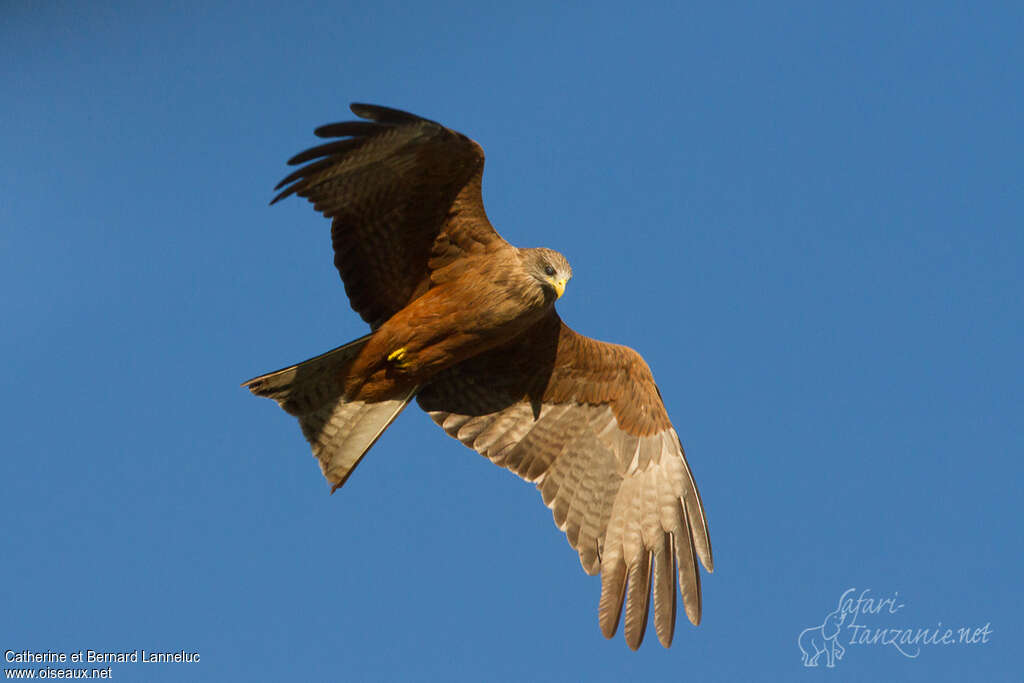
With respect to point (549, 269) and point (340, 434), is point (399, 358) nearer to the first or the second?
point (340, 434)

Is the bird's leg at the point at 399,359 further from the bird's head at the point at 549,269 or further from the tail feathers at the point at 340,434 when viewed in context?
the bird's head at the point at 549,269

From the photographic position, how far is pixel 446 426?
862 cm

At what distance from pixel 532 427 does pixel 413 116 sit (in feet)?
10.4

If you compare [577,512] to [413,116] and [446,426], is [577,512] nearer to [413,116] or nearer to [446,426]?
[446,426]

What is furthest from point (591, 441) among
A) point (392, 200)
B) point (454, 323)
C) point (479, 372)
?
point (392, 200)

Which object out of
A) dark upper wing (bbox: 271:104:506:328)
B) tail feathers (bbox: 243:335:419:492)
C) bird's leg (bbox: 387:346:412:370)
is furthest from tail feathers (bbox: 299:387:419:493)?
dark upper wing (bbox: 271:104:506:328)

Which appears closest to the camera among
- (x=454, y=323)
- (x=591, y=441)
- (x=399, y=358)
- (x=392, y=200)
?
(x=392, y=200)

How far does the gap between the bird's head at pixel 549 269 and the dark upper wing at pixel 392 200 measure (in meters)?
0.36

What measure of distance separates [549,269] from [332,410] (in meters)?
2.05

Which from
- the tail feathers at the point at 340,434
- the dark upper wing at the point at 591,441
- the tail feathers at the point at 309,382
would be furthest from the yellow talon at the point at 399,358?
the dark upper wing at the point at 591,441

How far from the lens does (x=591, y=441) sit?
28.9ft

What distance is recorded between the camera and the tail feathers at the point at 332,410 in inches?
300

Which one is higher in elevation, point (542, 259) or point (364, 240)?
point (364, 240)

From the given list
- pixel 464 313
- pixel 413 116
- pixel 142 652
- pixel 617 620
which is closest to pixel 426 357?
pixel 464 313
